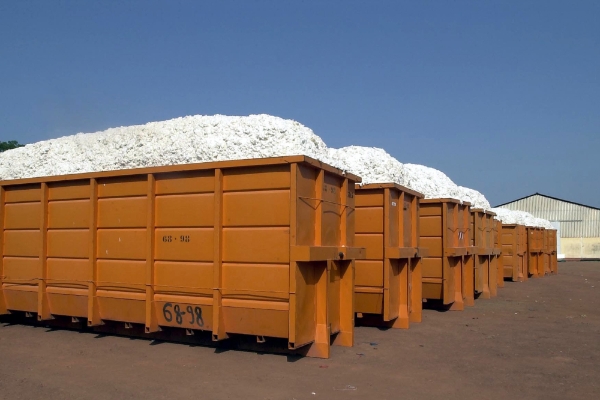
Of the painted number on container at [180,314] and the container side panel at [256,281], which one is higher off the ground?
the container side panel at [256,281]

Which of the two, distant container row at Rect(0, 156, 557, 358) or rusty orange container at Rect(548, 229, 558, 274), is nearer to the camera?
distant container row at Rect(0, 156, 557, 358)

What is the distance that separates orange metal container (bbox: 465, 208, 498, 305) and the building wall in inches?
1867

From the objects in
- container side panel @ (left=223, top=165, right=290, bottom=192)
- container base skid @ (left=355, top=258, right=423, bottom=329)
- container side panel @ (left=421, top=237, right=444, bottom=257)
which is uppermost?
container side panel @ (left=223, top=165, right=290, bottom=192)

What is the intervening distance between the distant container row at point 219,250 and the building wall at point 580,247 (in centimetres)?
5522

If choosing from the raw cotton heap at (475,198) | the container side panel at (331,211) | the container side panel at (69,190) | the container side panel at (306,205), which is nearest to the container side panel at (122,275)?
the container side panel at (69,190)

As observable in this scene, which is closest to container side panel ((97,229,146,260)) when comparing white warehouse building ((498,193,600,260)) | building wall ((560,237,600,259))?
white warehouse building ((498,193,600,260))

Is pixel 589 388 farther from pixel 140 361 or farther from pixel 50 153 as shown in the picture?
pixel 50 153

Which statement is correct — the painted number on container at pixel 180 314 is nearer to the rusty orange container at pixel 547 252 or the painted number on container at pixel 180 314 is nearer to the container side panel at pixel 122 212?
the container side panel at pixel 122 212

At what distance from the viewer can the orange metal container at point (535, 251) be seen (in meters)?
27.2

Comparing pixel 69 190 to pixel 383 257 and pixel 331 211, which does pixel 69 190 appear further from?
pixel 383 257

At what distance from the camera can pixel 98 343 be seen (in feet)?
27.7

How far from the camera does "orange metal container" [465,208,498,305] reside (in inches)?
595

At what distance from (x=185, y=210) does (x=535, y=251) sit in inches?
960

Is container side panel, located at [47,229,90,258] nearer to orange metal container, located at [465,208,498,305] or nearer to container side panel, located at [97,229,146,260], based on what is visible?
container side panel, located at [97,229,146,260]
